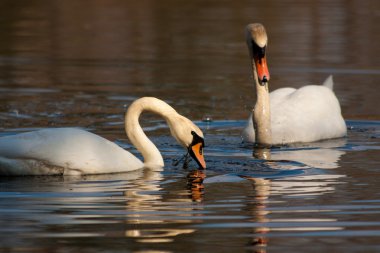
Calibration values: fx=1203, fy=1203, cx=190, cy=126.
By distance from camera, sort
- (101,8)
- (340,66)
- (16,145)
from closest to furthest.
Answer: (16,145) → (340,66) → (101,8)

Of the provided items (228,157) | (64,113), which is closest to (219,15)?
(64,113)

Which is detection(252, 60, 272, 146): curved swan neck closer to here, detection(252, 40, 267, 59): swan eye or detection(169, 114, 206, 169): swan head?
detection(252, 40, 267, 59): swan eye

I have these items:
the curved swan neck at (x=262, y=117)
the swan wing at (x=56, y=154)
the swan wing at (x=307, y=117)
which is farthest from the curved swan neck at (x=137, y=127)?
the swan wing at (x=307, y=117)

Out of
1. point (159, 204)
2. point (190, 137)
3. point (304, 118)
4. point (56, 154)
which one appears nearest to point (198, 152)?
point (190, 137)

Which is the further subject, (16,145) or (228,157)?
(228,157)

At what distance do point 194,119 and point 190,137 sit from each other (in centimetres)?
340

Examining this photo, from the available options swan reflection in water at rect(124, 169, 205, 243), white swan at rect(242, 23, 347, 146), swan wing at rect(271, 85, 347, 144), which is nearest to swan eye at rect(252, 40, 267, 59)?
white swan at rect(242, 23, 347, 146)

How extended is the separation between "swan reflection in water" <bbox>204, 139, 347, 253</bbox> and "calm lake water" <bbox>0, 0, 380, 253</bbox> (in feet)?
0.05

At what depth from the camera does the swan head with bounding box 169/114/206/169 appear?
407 inches

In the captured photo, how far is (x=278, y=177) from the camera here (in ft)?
33.1

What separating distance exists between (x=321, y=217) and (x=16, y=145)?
2.97m

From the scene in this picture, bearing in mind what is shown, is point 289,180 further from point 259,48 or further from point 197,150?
point 259,48

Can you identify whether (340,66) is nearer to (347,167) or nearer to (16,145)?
(347,167)

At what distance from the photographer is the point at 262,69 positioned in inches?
501
